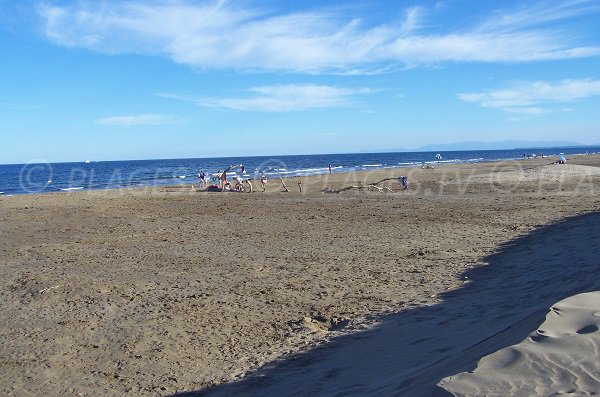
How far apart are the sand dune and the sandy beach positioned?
26 millimetres

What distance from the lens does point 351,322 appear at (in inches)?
272

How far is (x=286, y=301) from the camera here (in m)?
7.97

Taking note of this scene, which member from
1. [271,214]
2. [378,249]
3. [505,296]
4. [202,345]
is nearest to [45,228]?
[271,214]

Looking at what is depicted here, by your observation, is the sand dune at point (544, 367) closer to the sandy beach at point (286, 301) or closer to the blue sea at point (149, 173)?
the sandy beach at point (286, 301)

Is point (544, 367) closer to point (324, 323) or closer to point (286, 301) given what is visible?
A: point (324, 323)

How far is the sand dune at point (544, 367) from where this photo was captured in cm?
318

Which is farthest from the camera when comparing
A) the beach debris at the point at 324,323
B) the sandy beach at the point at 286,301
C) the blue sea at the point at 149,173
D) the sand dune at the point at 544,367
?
Answer: the blue sea at the point at 149,173

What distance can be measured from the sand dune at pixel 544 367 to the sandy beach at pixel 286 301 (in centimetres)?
3

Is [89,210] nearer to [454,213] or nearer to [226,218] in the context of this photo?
[226,218]

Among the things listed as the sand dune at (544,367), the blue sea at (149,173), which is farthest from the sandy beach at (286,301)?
the blue sea at (149,173)

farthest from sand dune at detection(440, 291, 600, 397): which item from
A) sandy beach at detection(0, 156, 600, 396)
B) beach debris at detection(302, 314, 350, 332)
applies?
beach debris at detection(302, 314, 350, 332)

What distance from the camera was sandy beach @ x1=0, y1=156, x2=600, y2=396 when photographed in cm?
530

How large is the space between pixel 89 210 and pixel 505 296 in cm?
1838

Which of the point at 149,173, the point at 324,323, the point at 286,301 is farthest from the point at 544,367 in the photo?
the point at 149,173
